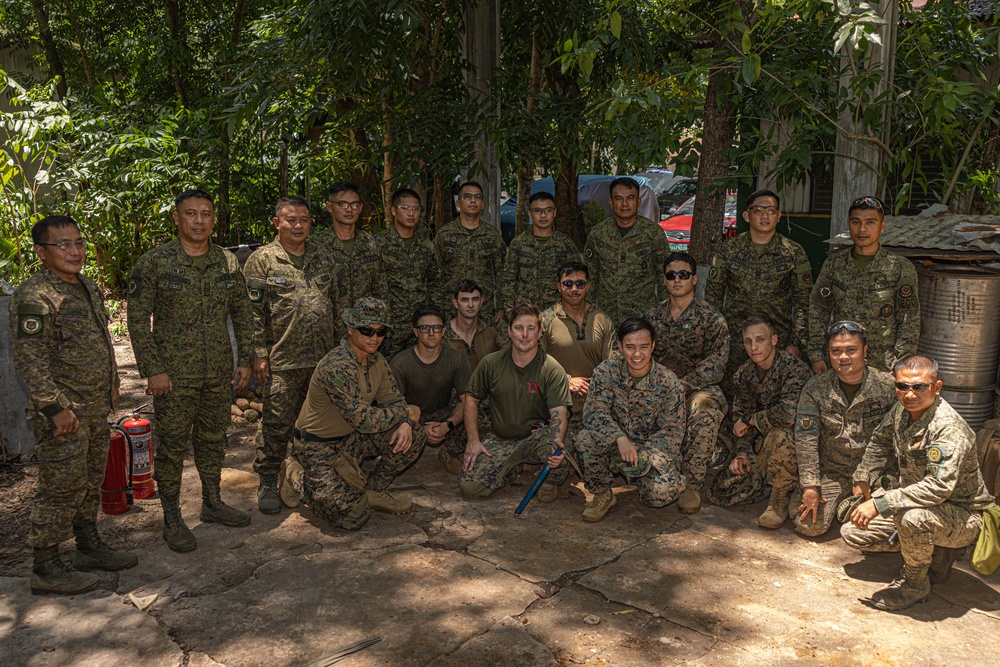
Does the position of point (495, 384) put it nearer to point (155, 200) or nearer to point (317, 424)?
point (317, 424)

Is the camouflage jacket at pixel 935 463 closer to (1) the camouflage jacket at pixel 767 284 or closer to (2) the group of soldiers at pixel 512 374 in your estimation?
(2) the group of soldiers at pixel 512 374

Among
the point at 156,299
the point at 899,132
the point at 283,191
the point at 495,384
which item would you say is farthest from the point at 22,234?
the point at 899,132

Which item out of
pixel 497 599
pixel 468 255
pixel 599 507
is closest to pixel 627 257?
pixel 468 255

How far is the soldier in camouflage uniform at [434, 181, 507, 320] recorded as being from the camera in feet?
22.9

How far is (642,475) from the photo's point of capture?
5480 mm

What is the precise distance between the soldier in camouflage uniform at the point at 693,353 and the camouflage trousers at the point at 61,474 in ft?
11.9

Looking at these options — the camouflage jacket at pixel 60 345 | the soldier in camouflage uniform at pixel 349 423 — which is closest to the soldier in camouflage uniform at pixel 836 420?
the soldier in camouflage uniform at pixel 349 423

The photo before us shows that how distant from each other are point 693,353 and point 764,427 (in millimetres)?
785

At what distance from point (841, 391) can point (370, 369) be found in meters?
2.94

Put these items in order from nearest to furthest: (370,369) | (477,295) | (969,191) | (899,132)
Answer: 1. (370,369)
2. (477,295)
3. (899,132)
4. (969,191)

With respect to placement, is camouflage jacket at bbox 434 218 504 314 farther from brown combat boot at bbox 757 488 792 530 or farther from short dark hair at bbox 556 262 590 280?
brown combat boot at bbox 757 488 792 530

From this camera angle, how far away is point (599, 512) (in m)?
5.45

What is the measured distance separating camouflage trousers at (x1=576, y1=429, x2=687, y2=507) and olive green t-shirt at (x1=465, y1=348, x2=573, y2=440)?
45cm

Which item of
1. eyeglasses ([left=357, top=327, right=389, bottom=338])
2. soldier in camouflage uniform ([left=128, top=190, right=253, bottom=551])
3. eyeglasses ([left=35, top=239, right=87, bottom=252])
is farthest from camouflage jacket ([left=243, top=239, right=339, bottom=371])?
eyeglasses ([left=35, top=239, right=87, bottom=252])
